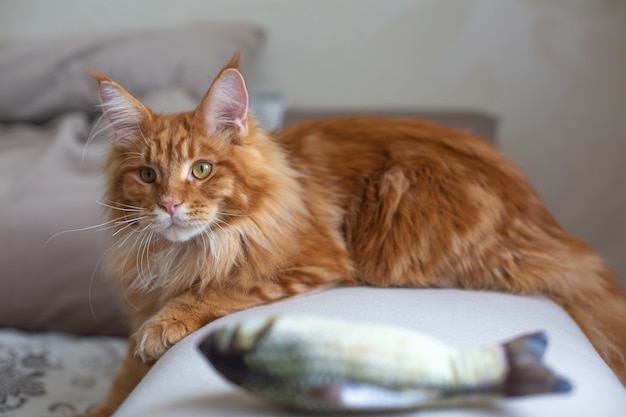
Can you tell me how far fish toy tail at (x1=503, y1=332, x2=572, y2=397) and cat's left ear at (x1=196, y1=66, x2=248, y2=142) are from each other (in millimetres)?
714

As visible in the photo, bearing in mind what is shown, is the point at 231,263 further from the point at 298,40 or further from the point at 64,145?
the point at 298,40

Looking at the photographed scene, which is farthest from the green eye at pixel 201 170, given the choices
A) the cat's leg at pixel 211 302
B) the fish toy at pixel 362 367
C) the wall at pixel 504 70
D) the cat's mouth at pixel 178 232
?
the wall at pixel 504 70

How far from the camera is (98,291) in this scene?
1.89 meters

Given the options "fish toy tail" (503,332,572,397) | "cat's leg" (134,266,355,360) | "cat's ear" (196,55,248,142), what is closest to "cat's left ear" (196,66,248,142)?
"cat's ear" (196,55,248,142)

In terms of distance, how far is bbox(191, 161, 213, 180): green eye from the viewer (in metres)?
1.32

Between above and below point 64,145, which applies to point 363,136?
above

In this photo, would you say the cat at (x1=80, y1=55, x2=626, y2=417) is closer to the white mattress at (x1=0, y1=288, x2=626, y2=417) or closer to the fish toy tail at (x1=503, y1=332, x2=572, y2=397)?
the white mattress at (x1=0, y1=288, x2=626, y2=417)

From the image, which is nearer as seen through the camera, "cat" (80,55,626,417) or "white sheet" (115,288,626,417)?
"white sheet" (115,288,626,417)

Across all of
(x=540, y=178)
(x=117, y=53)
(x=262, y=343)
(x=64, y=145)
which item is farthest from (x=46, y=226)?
(x=540, y=178)

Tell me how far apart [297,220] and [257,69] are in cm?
135

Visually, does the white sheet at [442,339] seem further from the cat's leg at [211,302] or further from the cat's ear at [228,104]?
the cat's ear at [228,104]

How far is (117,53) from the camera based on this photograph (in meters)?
2.35

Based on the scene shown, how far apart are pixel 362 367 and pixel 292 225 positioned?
67cm

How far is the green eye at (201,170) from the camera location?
132 centimetres
